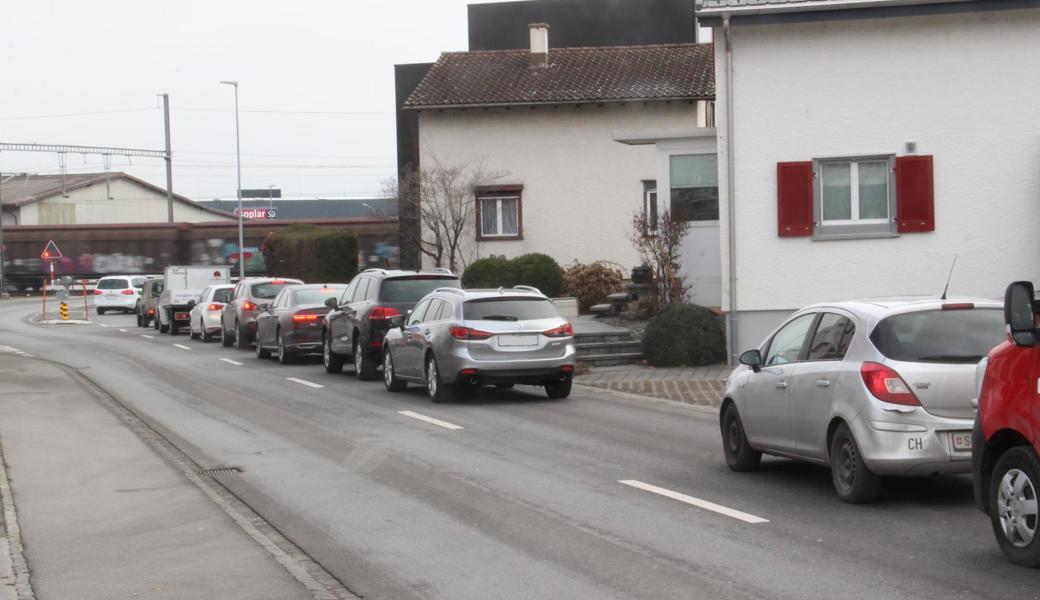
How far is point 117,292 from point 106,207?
46827mm

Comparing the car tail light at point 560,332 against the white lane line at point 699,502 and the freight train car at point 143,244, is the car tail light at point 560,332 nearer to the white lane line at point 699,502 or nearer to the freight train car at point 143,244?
the white lane line at point 699,502

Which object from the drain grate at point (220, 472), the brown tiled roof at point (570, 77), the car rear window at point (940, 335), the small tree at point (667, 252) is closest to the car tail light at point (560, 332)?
the drain grate at point (220, 472)

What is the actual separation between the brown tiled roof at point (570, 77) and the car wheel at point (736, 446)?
27.4 metres

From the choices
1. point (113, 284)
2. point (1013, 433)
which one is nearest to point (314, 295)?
point (1013, 433)

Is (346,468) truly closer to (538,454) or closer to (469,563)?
(538,454)

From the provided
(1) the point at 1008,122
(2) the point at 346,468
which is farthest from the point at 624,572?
(1) the point at 1008,122

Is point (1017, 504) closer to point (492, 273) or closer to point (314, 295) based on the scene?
point (314, 295)

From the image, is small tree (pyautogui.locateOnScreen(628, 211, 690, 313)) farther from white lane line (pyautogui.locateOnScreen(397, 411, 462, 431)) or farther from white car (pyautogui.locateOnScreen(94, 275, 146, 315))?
white car (pyautogui.locateOnScreen(94, 275, 146, 315))

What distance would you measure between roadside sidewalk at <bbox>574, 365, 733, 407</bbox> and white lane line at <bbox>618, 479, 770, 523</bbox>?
670 centimetres

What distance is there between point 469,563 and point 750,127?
51.7ft

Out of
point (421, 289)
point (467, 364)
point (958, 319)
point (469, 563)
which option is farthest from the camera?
point (421, 289)

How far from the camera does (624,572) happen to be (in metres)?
7.55

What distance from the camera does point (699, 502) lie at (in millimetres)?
9859

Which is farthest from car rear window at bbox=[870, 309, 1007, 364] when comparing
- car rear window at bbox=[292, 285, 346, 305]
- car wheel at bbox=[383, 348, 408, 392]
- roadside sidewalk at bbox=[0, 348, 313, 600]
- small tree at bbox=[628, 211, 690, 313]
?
car rear window at bbox=[292, 285, 346, 305]
